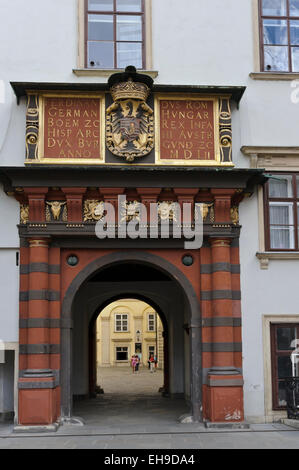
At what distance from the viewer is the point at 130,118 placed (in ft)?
41.4

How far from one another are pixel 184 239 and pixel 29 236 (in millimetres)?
2905

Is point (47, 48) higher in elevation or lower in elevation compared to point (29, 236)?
higher

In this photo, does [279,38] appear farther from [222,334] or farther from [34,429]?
[34,429]

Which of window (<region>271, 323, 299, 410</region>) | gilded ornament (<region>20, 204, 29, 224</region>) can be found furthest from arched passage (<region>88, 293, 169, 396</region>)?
gilded ornament (<region>20, 204, 29, 224</region>)

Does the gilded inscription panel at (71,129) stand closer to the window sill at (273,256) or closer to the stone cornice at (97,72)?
the stone cornice at (97,72)

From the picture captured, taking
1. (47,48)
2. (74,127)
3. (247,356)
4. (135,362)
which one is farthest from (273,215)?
(135,362)

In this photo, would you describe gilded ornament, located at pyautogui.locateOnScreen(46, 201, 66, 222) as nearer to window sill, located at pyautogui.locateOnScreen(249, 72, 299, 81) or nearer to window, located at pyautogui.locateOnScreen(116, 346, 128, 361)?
window sill, located at pyautogui.locateOnScreen(249, 72, 299, 81)

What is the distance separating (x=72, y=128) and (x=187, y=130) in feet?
7.23

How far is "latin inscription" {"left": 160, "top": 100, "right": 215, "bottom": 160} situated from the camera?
1280cm

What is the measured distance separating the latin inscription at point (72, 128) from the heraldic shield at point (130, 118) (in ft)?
0.95

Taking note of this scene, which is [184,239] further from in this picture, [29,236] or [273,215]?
[29,236]

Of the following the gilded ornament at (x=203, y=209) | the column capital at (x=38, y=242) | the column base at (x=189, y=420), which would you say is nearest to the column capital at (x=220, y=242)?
the gilded ornament at (x=203, y=209)

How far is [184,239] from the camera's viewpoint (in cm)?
1273

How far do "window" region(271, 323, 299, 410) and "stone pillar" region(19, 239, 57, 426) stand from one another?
4143 millimetres
